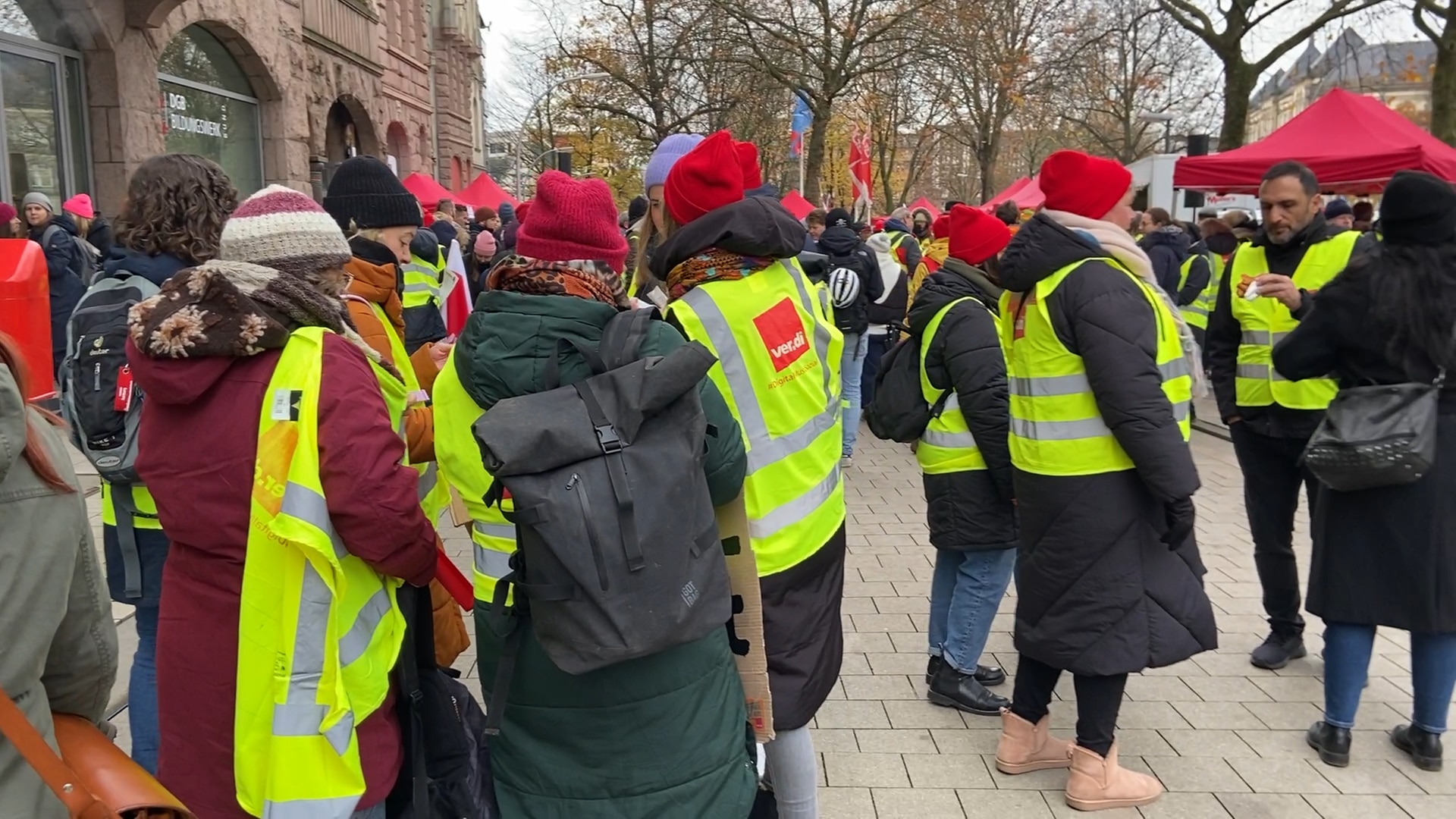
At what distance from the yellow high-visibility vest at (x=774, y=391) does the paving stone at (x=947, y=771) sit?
1.35 m

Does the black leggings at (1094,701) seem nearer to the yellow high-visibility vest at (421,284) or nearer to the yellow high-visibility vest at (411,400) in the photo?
the yellow high-visibility vest at (411,400)

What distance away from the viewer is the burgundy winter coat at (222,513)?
209 cm

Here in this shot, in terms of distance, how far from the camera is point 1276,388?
14.5 ft

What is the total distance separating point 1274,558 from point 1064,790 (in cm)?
168

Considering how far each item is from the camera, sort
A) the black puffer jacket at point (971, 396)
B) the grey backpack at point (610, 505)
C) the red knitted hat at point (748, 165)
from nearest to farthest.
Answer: the grey backpack at point (610, 505)
the red knitted hat at point (748, 165)
the black puffer jacket at point (971, 396)

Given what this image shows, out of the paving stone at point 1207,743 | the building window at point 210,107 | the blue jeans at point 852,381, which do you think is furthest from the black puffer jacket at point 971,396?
the building window at point 210,107

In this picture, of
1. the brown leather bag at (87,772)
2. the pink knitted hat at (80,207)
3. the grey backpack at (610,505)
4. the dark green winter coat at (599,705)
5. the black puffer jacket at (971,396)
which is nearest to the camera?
the brown leather bag at (87,772)

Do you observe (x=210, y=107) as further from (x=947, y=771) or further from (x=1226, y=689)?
(x=1226, y=689)

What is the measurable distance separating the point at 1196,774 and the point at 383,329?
3040 millimetres

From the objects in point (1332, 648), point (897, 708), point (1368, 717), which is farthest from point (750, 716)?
point (1368, 717)

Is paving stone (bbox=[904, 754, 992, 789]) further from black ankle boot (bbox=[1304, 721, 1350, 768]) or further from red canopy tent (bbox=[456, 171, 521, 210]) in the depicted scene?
red canopy tent (bbox=[456, 171, 521, 210])

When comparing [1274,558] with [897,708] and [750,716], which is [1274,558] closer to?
[897,708]

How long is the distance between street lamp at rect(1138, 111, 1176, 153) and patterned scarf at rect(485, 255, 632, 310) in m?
27.1

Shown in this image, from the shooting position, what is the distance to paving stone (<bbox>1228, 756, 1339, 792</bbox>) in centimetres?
352
